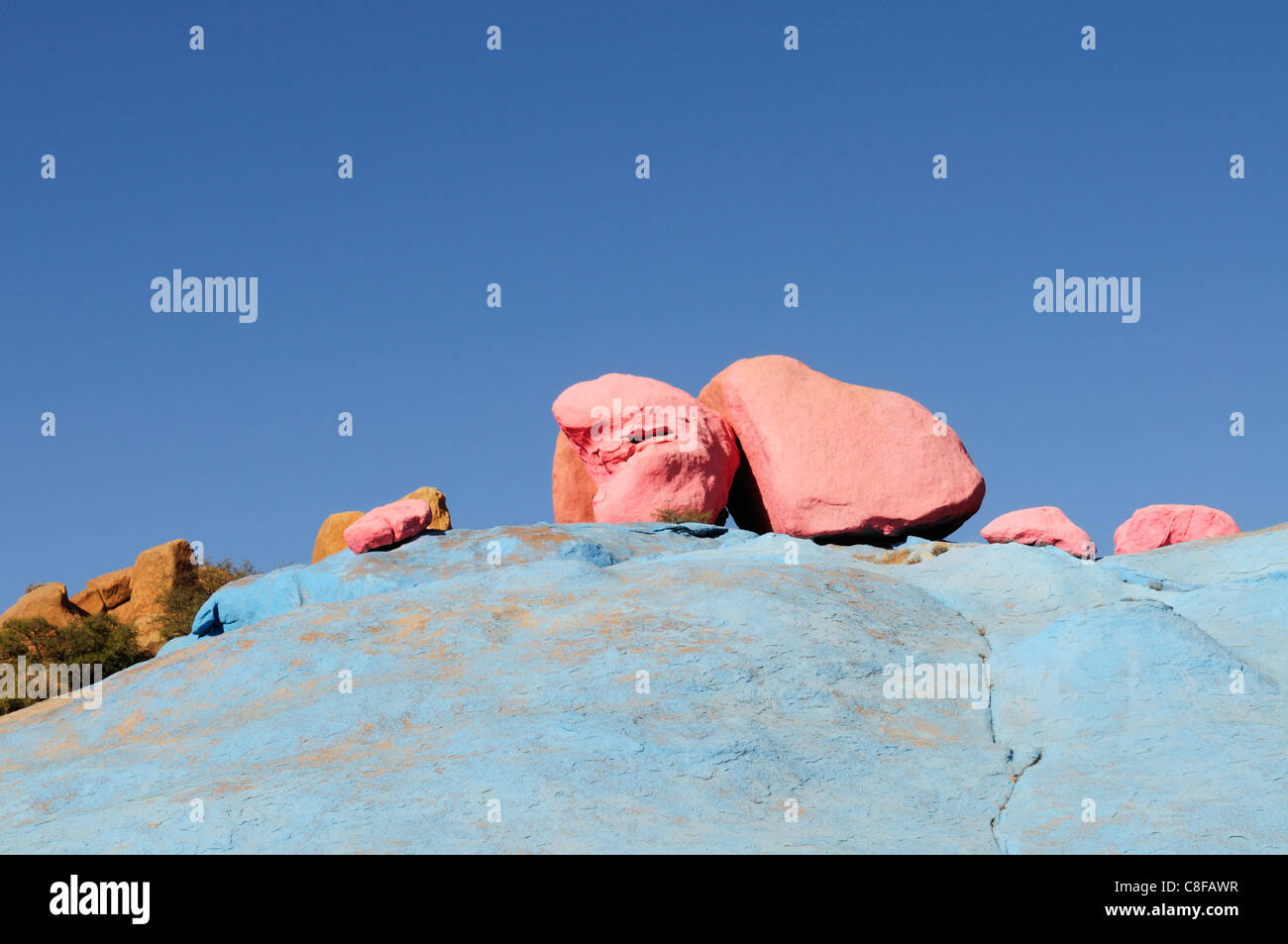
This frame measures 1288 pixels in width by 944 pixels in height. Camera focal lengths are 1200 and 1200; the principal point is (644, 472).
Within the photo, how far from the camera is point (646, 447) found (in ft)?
92.4

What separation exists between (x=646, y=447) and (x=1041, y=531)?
9.03 meters

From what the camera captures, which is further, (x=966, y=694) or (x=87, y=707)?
(x=87, y=707)

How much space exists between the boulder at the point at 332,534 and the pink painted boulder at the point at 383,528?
14696mm

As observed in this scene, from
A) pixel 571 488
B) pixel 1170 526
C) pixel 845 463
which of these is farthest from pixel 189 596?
pixel 1170 526

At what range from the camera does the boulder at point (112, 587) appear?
131ft

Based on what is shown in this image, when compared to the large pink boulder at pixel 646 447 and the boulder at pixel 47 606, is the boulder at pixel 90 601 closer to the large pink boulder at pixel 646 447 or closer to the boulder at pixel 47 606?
the boulder at pixel 47 606

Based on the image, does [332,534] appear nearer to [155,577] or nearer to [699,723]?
[155,577]

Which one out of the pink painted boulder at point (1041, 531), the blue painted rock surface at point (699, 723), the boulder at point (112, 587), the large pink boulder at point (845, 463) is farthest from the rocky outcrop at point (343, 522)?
the blue painted rock surface at point (699, 723)

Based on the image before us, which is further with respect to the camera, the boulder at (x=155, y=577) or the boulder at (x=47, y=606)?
the boulder at (x=155, y=577)
